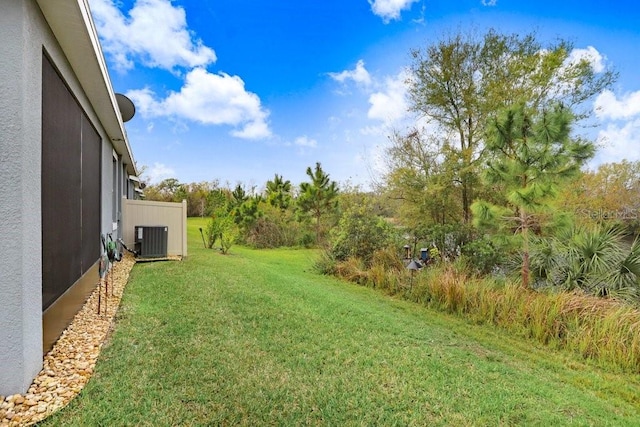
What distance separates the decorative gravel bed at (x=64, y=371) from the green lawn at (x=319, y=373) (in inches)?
4.3

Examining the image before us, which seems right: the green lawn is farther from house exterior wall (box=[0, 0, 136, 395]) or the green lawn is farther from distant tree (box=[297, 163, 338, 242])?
distant tree (box=[297, 163, 338, 242])

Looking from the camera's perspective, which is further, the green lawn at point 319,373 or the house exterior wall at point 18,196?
the green lawn at point 319,373

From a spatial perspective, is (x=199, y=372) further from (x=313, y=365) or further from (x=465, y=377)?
(x=465, y=377)

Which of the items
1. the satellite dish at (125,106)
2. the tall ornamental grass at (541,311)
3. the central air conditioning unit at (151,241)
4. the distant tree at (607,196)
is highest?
the satellite dish at (125,106)

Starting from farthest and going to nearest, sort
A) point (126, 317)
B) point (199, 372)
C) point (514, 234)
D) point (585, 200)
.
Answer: point (585, 200) → point (514, 234) → point (126, 317) → point (199, 372)

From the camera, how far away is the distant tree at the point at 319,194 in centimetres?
1708

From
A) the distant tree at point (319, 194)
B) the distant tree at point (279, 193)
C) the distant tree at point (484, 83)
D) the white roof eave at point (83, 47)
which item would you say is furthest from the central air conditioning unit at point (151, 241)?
the distant tree at point (279, 193)

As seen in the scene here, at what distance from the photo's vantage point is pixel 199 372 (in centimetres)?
291

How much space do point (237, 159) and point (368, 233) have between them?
15822 mm

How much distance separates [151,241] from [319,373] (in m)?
6.98

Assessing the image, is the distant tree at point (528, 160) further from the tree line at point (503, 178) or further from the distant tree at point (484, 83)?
the distant tree at point (484, 83)

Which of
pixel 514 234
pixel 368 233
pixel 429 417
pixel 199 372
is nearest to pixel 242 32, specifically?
pixel 368 233

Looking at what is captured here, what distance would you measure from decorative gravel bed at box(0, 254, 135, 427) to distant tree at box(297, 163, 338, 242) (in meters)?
12.9

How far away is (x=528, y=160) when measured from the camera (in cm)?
627
